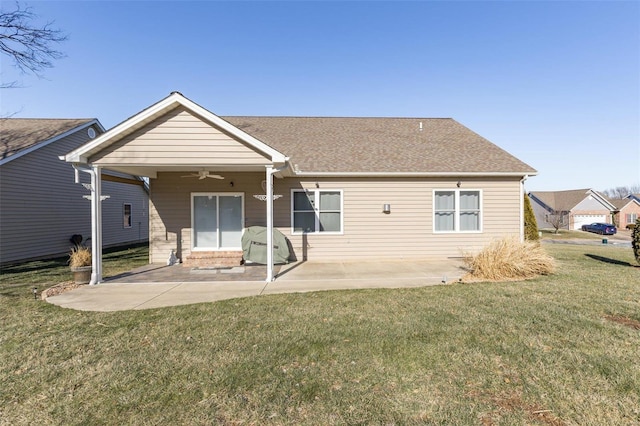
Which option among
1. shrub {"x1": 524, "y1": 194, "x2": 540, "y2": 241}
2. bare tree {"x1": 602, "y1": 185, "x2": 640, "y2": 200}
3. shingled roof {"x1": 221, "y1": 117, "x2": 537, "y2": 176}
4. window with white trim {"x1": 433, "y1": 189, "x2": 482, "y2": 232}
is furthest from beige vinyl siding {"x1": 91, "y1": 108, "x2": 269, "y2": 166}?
bare tree {"x1": 602, "y1": 185, "x2": 640, "y2": 200}

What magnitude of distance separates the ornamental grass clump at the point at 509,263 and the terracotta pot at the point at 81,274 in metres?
9.54

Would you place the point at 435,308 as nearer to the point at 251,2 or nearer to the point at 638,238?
the point at 638,238

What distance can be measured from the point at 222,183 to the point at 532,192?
5651cm

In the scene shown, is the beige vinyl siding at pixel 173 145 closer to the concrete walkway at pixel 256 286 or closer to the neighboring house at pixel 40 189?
the neighboring house at pixel 40 189

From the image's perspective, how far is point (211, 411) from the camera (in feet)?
8.59

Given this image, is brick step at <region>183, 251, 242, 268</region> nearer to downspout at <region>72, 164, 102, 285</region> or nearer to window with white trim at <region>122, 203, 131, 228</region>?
downspout at <region>72, 164, 102, 285</region>

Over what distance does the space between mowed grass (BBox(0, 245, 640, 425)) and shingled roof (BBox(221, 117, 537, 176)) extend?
6.19 m

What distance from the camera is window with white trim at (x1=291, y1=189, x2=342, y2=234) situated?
1068 centimetres

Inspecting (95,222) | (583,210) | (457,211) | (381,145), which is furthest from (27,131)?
(583,210)

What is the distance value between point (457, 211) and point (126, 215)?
62.2ft

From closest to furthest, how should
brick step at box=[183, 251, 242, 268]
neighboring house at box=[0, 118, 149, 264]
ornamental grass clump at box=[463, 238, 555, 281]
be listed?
1. ornamental grass clump at box=[463, 238, 555, 281]
2. brick step at box=[183, 251, 242, 268]
3. neighboring house at box=[0, 118, 149, 264]

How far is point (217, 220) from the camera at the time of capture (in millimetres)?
10562

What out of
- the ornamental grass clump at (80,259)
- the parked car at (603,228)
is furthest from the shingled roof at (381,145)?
the parked car at (603,228)

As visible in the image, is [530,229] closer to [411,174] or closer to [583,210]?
[411,174]
